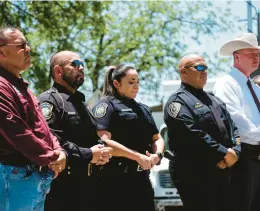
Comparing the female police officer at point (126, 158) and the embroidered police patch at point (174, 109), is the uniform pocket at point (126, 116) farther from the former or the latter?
the embroidered police patch at point (174, 109)

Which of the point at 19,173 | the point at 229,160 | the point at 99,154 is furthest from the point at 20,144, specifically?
the point at 229,160

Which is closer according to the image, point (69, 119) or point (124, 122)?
point (69, 119)

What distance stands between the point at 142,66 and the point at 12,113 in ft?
72.4

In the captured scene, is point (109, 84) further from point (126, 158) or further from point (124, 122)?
point (126, 158)

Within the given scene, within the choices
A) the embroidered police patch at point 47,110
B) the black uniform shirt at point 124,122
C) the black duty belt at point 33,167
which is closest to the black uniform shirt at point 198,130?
the black uniform shirt at point 124,122

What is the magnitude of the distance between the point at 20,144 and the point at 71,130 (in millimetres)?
1044

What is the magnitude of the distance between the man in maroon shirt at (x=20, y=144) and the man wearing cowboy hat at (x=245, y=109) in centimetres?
235

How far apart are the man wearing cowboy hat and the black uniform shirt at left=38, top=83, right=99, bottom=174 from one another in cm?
166

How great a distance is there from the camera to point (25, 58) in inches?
159

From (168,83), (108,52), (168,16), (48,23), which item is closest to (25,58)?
(168,83)

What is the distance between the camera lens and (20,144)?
3639mm

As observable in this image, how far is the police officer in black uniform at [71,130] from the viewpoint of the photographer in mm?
4598

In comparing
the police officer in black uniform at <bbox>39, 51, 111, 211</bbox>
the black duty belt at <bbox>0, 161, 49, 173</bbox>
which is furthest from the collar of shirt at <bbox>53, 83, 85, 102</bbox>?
the black duty belt at <bbox>0, 161, 49, 173</bbox>

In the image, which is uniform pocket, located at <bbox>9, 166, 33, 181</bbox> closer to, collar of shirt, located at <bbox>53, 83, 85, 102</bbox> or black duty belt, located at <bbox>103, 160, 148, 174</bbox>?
collar of shirt, located at <bbox>53, 83, 85, 102</bbox>
